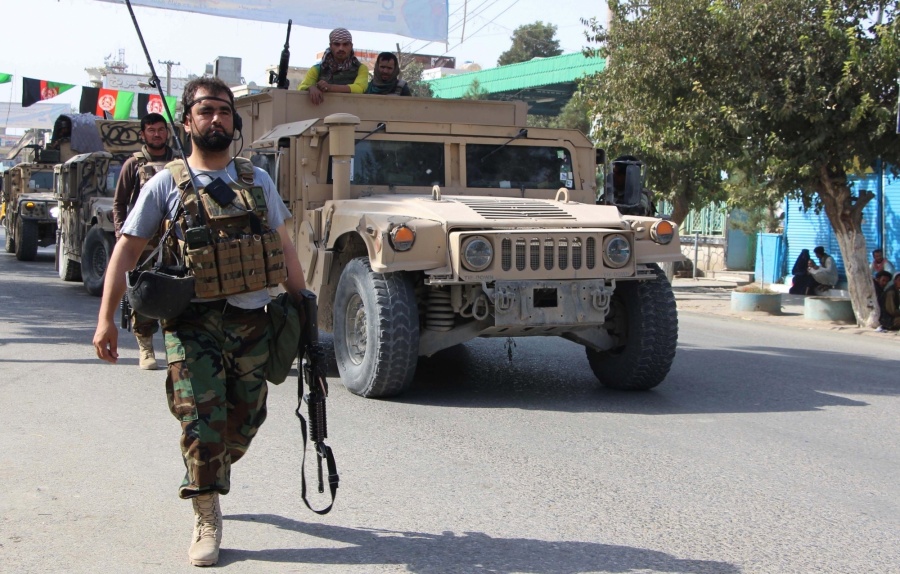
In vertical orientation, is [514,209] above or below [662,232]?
above

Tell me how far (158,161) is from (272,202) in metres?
4.13

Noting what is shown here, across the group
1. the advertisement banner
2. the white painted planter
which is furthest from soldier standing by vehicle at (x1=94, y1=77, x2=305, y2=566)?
the white painted planter

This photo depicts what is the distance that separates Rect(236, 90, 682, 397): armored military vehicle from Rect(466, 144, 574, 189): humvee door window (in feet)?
0.04

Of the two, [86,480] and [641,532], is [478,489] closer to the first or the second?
[641,532]

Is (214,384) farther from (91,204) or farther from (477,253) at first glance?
(91,204)

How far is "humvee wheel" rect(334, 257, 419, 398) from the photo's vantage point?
7.03 metres

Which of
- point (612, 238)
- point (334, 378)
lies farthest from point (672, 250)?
point (334, 378)

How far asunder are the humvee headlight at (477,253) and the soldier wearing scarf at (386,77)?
3492mm

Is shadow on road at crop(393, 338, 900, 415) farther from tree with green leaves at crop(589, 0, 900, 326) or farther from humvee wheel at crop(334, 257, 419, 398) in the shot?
tree with green leaves at crop(589, 0, 900, 326)

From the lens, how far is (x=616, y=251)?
7.26 meters

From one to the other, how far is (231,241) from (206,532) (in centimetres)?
106

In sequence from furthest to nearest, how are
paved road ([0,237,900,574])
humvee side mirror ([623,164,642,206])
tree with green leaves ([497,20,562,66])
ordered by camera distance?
1. tree with green leaves ([497,20,562,66])
2. humvee side mirror ([623,164,642,206])
3. paved road ([0,237,900,574])

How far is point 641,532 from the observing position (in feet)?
14.6

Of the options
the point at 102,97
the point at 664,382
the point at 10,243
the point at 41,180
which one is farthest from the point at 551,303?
the point at 102,97
